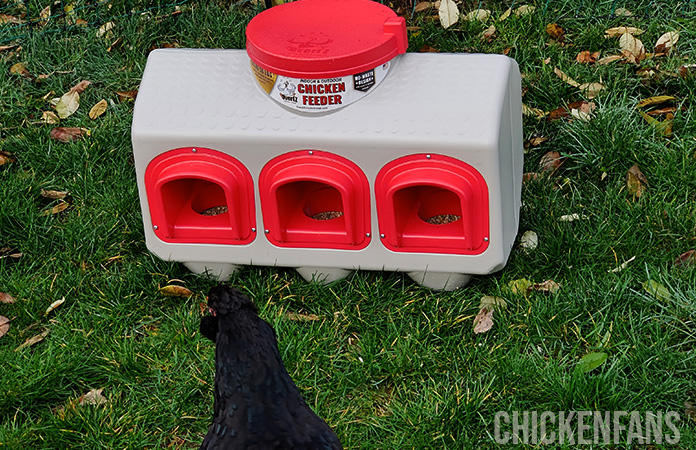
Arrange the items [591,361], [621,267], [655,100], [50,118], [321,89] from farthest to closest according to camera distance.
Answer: [50,118]
[655,100]
[621,267]
[321,89]
[591,361]

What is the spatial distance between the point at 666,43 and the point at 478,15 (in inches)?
35.6

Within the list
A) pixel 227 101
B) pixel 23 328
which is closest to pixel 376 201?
pixel 227 101

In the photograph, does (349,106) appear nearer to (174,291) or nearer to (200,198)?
(200,198)

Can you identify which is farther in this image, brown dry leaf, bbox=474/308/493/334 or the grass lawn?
brown dry leaf, bbox=474/308/493/334

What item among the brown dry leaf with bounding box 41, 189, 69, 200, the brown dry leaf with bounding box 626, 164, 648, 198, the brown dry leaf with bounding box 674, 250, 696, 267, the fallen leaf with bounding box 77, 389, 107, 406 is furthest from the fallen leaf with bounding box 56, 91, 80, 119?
the brown dry leaf with bounding box 674, 250, 696, 267

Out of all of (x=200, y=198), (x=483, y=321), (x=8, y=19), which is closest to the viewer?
(x=483, y=321)

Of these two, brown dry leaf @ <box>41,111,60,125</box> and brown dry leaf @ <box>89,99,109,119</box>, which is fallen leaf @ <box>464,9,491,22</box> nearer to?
brown dry leaf @ <box>89,99,109,119</box>

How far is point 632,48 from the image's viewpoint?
4027mm

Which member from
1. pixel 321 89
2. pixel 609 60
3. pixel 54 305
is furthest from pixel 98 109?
pixel 609 60

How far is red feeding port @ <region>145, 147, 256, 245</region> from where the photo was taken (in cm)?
290

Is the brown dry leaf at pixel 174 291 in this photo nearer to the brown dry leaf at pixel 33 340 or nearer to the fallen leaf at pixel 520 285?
the brown dry leaf at pixel 33 340

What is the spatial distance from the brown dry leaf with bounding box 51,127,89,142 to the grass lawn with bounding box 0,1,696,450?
0.19ft

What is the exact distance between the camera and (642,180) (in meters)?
3.38

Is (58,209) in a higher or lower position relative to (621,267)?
lower
